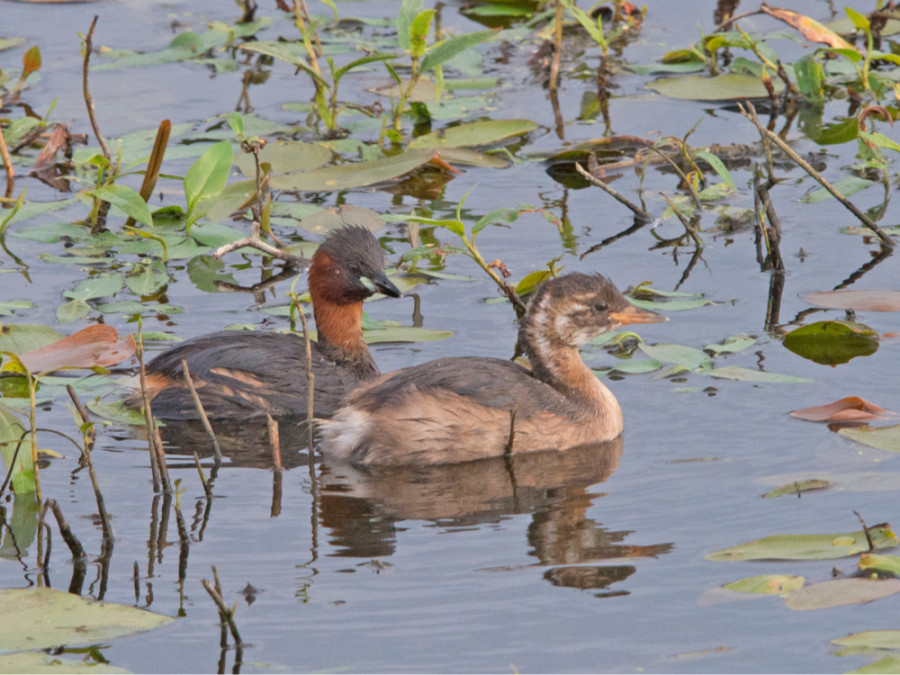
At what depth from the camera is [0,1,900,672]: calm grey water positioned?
4359 mm

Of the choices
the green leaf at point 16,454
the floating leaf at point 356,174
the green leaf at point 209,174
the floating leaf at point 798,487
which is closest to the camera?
the green leaf at point 16,454

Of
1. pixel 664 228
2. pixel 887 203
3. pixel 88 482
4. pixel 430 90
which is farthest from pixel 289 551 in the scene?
pixel 430 90

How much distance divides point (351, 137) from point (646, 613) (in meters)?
6.35

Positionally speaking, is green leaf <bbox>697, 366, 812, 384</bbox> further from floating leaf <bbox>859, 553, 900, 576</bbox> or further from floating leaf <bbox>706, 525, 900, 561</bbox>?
floating leaf <bbox>859, 553, 900, 576</bbox>

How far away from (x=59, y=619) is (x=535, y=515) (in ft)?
6.29

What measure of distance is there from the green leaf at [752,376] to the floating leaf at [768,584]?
6.47 ft

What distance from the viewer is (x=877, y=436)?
5781mm

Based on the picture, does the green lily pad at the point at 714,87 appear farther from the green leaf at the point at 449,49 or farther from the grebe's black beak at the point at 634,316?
the grebe's black beak at the point at 634,316

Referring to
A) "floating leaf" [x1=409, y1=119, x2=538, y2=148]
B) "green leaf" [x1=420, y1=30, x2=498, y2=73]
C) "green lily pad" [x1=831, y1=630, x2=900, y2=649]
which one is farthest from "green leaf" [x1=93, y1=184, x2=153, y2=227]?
"green lily pad" [x1=831, y1=630, x2=900, y2=649]

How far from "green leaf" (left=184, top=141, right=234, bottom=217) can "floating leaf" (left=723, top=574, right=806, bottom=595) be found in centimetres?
432

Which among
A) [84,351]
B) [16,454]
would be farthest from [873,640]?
[84,351]

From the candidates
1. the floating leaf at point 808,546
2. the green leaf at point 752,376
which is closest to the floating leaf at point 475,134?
the green leaf at point 752,376

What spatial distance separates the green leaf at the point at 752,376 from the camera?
6418 mm

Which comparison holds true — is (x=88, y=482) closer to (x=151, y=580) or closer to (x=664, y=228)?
(x=151, y=580)
